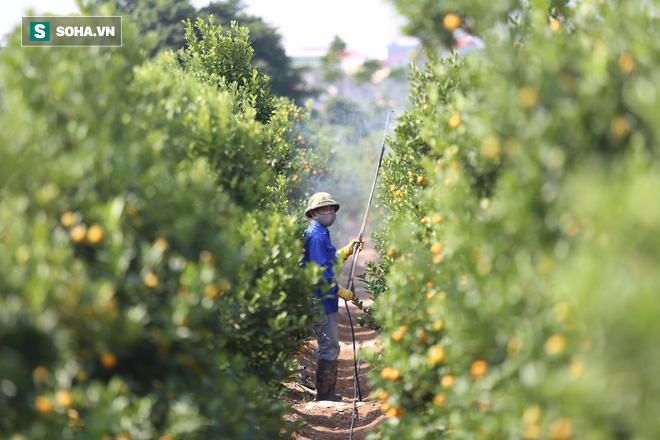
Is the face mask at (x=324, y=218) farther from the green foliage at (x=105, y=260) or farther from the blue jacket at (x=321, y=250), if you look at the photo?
the green foliage at (x=105, y=260)

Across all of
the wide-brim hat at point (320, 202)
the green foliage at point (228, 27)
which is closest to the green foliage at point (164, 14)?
the green foliage at point (228, 27)

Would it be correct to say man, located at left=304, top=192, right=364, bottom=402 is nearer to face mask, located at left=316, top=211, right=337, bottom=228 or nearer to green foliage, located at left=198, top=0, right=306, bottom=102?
face mask, located at left=316, top=211, right=337, bottom=228

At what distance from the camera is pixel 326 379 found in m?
7.32

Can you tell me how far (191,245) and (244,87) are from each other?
17.3 ft

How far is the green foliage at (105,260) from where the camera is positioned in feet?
7.36

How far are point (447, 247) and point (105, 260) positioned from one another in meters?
→ 1.64

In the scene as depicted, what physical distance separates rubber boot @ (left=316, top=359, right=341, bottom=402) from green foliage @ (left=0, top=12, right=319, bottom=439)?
416 centimetres

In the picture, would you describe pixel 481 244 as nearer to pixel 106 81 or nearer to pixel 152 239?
pixel 152 239

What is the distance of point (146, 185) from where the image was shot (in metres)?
2.61

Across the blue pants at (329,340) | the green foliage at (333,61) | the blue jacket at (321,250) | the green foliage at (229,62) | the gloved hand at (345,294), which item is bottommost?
the blue pants at (329,340)

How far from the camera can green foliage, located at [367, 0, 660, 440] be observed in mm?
1818

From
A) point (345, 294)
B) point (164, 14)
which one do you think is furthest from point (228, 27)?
point (345, 294)

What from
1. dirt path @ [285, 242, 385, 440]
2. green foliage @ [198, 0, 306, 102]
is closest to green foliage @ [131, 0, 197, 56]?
green foliage @ [198, 0, 306, 102]

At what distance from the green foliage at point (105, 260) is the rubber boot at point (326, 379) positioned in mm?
4155
